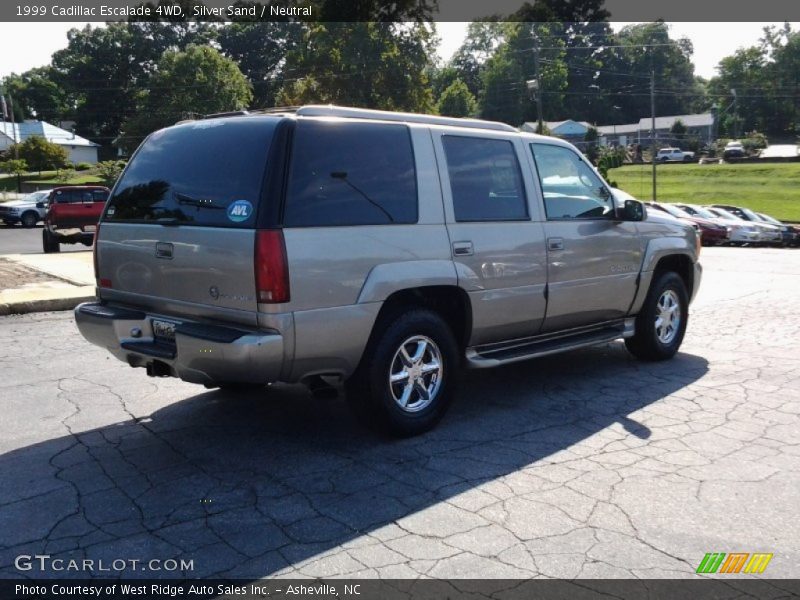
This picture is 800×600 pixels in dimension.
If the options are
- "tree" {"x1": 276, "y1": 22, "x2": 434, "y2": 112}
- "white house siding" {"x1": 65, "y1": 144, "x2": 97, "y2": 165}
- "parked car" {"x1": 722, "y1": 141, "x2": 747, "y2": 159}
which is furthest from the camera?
"white house siding" {"x1": 65, "y1": 144, "x2": 97, "y2": 165}

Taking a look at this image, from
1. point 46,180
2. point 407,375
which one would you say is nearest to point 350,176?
point 407,375

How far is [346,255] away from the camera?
459cm

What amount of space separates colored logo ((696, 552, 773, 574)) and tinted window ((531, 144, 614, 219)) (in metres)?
3.02

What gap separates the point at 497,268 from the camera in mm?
5473

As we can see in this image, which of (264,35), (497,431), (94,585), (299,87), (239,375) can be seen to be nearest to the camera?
(94,585)

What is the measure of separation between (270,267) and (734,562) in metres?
2.67

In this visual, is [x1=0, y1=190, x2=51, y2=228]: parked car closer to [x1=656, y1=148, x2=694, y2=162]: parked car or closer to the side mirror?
the side mirror

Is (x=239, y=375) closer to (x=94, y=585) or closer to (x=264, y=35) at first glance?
(x=94, y=585)

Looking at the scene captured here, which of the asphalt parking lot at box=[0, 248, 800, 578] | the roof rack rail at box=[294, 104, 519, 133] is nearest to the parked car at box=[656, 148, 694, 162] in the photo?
the asphalt parking lot at box=[0, 248, 800, 578]

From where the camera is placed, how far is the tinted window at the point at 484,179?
17.7 feet

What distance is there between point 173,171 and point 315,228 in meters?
1.13

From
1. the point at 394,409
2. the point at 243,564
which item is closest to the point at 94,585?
the point at 243,564

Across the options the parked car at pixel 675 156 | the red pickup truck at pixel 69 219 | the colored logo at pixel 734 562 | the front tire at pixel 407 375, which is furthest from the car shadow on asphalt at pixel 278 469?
the parked car at pixel 675 156

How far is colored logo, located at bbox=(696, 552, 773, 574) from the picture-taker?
341 cm
